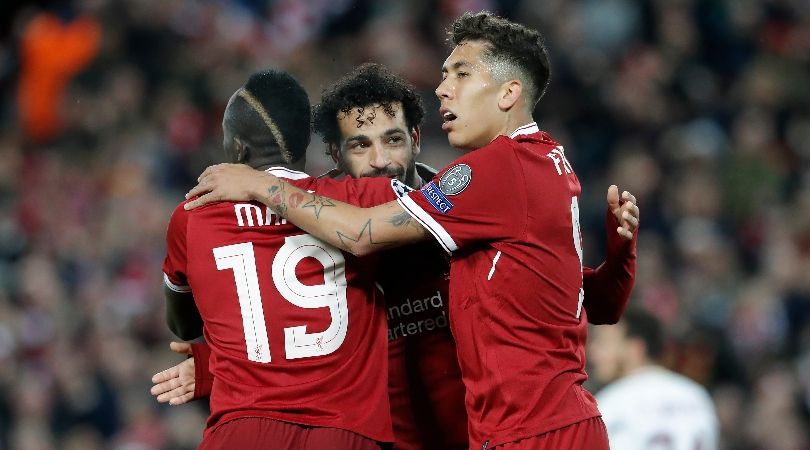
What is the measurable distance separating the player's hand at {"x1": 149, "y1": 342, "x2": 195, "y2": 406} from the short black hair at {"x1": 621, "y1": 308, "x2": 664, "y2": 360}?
2.70 meters

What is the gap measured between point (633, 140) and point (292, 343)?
7006 millimetres

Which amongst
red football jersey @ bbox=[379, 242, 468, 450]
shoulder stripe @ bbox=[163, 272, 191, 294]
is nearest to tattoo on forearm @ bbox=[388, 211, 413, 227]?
red football jersey @ bbox=[379, 242, 468, 450]

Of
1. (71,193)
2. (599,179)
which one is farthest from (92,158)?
(599,179)

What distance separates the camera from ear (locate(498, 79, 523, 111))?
464 cm

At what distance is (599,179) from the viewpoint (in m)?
10.7

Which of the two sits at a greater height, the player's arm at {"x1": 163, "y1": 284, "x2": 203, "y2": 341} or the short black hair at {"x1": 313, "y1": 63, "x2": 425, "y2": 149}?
the short black hair at {"x1": 313, "y1": 63, "x2": 425, "y2": 149}

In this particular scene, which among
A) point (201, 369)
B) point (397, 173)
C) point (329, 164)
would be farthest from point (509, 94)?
point (329, 164)

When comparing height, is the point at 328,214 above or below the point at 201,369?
above

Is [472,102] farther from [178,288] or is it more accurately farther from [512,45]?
[178,288]

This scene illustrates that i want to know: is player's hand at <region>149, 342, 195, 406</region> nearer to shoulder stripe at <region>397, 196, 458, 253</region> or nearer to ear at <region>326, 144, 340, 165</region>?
ear at <region>326, 144, 340, 165</region>

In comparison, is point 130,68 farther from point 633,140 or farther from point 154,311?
point 633,140

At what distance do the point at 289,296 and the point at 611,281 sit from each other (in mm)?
1345

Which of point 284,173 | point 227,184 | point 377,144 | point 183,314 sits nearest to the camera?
point 227,184

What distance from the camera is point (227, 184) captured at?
14.5 feet
